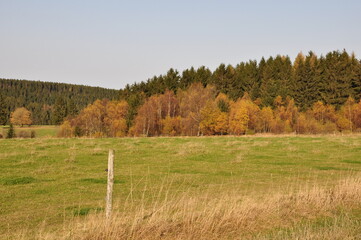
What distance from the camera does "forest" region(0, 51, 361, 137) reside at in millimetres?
72438

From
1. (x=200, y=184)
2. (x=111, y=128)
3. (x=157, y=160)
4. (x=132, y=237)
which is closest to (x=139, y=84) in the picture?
(x=111, y=128)

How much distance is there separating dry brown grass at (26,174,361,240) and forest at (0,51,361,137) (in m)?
60.5

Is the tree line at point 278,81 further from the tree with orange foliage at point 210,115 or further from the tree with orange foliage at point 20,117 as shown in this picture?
the tree with orange foliage at point 20,117

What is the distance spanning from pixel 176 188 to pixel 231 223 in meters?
5.72

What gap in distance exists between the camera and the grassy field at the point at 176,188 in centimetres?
A: 813

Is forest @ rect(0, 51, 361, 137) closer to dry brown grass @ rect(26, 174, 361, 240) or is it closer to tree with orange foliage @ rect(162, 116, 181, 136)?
tree with orange foliage @ rect(162, 116, 181, 136)

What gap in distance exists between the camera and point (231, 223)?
8.01 meters

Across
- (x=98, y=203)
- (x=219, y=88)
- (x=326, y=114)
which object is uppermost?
(x=219, y=88)

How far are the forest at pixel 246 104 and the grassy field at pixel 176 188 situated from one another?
45.4m

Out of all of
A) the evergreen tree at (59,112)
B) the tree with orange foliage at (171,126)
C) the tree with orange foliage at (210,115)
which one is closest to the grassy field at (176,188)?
the tree with orange foliage at (210,115)

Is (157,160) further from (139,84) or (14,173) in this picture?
(139,84)

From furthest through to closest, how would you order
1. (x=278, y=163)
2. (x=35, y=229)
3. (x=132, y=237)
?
(x=278, y=163) < (x=35, y=229) < (x=132, y=237)

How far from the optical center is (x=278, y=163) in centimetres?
2059

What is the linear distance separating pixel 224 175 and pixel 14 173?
1006 centimetres
